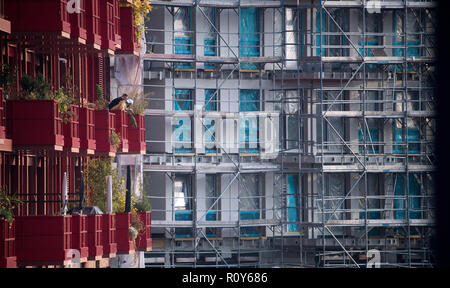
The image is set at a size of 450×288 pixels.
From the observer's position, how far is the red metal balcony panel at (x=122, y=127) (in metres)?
19.7

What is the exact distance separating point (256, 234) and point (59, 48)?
17.4 m

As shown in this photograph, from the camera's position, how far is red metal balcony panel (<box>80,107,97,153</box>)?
1669 cm

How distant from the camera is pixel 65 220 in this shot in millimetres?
14781

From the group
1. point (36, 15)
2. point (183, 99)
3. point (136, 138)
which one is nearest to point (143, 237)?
point (136, 138)

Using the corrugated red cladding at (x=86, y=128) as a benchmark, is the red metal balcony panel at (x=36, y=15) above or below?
above

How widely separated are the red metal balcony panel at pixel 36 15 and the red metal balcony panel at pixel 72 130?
149 centimetres

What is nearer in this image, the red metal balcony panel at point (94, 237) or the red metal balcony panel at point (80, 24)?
the red metal balcony panel at point (80, 24)

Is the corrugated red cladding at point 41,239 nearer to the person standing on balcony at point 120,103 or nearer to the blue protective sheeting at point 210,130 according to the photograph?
the person standing on balcony at point 120,103

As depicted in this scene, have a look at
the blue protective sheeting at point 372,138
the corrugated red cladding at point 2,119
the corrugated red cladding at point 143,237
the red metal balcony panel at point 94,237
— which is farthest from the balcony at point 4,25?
the blue protective sheeting at point 372,138

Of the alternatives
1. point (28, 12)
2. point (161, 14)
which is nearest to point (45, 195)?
point (28, 12)

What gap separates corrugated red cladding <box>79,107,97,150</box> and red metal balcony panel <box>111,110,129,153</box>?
223 cm

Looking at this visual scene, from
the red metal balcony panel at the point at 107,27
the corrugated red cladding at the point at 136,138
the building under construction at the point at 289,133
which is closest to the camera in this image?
the red metal balcony panel at the point at 107,27

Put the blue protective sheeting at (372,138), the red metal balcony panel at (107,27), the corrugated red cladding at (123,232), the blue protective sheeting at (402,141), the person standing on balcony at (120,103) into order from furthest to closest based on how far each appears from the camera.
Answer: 1. the blue protective sheeting at (372,138)
2. the blue protective sheeting at (402,141)
3. the corrugated red cladding at (123,232)
4. the person standing on balcony at (120,103)
5. the red metal balcony panel at (107,27)
